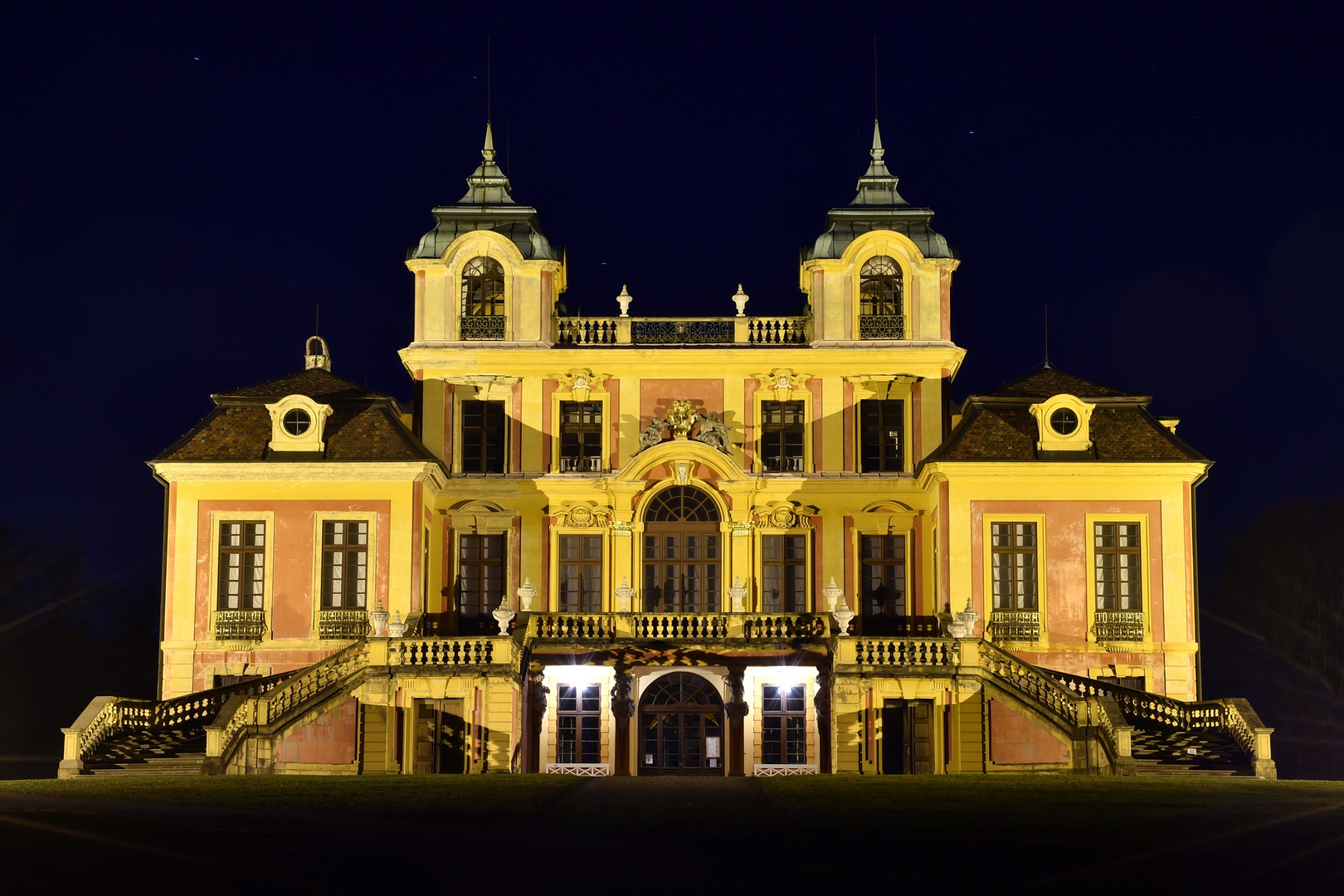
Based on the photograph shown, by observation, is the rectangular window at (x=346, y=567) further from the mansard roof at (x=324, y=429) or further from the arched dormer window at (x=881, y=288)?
the arched dormer window at (x=881, y=288)

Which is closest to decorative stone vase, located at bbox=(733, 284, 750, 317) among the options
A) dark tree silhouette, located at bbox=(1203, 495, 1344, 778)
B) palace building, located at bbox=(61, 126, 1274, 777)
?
palace building, located at bbox=(61, 126, 1274, 777)

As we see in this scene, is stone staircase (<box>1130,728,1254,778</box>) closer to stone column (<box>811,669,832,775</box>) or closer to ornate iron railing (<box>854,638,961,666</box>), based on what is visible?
ornate iron railing (<box>854,638,961,666</box>)

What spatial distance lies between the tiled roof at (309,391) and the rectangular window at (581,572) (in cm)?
541

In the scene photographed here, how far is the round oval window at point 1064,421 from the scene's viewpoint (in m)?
42.3

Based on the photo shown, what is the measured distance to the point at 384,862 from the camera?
1914cm

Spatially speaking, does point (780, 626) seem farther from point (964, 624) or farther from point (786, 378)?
point (786, 378)

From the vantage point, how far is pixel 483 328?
44062 mm

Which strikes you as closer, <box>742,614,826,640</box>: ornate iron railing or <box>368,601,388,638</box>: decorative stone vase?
<box>368,601,388,638</box>: decorative stone vase

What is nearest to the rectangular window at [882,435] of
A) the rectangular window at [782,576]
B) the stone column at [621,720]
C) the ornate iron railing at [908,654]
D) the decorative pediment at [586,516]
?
the rectangular window at [782,576]

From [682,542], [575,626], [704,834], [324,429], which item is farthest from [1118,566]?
[704,834]

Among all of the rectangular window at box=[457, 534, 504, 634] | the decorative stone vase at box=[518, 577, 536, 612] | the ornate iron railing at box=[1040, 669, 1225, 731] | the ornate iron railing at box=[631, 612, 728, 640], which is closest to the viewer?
the ornate iron railing at box=[1040, 669, 1225, 731]

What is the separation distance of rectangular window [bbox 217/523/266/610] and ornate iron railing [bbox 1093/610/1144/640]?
709 inches

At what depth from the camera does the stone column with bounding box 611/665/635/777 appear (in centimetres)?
4031

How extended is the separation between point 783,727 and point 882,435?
7.72 meters
